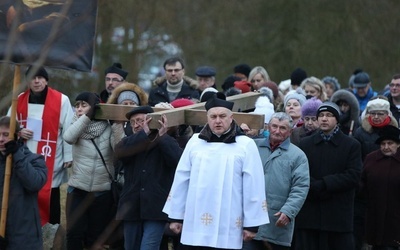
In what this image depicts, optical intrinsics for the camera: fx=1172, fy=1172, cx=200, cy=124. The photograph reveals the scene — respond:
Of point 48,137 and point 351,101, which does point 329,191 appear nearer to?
point 48,137

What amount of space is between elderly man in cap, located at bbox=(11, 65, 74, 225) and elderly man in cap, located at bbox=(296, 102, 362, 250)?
8.10 ft

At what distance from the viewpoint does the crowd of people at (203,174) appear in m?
9.38

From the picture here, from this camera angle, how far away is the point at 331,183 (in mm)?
10945

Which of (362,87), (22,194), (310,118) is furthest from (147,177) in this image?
(362,87)

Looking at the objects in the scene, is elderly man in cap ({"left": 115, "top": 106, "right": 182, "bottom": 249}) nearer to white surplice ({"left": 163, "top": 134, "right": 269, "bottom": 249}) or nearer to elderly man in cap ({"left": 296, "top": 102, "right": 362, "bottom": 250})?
white surplice ({"left": 163, "top": 134, "right": 269, "bottom": 249})

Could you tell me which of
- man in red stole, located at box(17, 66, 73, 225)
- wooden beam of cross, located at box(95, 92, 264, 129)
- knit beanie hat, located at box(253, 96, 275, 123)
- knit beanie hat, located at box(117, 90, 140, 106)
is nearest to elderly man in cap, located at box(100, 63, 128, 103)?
man in red stole, located at box(17, 66, 73, 225)

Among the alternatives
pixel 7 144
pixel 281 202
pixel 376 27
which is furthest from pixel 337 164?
pixel 376 27

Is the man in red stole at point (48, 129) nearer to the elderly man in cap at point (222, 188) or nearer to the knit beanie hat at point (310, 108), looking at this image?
the knit beanie hat at point (310, 108)

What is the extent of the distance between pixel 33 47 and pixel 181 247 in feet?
16.1

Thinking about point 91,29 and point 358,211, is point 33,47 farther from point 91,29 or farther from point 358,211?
point 358,211

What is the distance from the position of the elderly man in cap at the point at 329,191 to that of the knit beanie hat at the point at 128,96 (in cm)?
172

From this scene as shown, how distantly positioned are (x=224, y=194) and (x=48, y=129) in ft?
9.75

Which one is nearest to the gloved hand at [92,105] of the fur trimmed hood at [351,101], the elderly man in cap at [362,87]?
the fur trimmed hood at [351,101]

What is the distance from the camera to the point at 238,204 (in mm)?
9391
